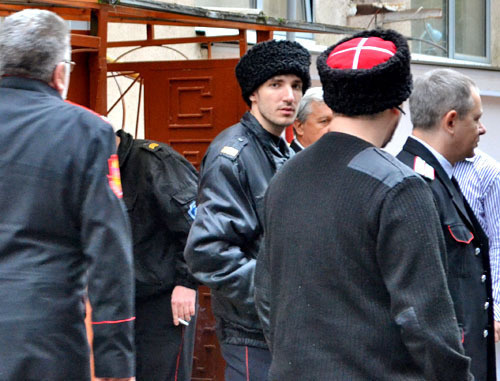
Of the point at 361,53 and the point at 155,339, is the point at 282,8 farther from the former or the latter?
the point at 361,53

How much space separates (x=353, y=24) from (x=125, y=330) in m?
8.38

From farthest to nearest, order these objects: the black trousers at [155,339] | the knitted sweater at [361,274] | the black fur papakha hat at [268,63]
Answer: the black trousers at [155,339]
the black fur papakha hat at [268,63]
the knitted sweater at [361,274]

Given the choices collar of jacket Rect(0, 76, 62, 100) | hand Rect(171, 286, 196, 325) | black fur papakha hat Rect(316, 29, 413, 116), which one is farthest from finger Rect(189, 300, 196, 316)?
black fur papakha hat Rect(316, 29, 413, 116)

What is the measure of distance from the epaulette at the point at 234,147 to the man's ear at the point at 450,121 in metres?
0.81

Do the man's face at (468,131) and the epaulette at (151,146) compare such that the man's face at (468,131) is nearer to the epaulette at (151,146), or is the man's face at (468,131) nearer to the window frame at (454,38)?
the epaulette at (151,146)

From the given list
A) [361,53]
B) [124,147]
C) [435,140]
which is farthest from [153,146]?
[361,53]

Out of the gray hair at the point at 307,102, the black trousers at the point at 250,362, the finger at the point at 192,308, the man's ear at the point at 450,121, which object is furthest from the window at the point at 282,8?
the black trousers at the point at 250,362

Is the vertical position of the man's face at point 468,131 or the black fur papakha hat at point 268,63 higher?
the black fur papakha hat at point 268,63

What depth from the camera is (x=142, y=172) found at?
15.0 ft

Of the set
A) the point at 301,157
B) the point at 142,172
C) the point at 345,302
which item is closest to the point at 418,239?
the point at 345,302

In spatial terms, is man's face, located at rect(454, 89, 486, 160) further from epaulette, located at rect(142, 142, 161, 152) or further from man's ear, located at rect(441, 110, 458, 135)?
epaulette, located at rect(142, 142, 161, 152)

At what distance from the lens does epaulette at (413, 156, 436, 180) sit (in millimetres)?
A: 3545

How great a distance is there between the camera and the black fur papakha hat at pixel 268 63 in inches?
165

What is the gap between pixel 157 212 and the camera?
4.52 meters
